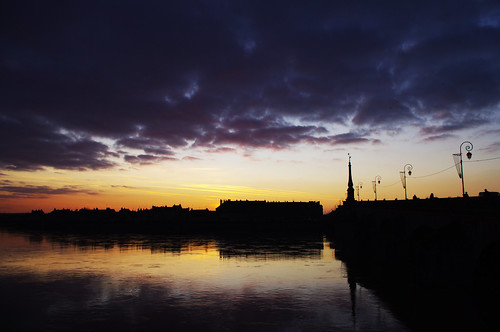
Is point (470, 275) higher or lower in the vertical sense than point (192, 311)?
higher

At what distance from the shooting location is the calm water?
23.1 meters

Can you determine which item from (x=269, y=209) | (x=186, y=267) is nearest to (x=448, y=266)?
(x=186, y=267)

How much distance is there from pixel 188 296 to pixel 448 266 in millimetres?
20369

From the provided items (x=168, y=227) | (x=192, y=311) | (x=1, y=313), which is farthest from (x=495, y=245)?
(x=168, y=227)

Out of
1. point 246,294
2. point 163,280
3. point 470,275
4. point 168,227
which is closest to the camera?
point 470,275

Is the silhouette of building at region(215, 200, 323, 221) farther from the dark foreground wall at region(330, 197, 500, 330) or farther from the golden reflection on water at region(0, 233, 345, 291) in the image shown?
the dark foreground wall at region(330, 197, 500, 330)

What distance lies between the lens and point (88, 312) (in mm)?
25500

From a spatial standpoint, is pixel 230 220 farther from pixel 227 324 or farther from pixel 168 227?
pixel 227 324

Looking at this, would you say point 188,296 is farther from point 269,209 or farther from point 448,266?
point 269,209

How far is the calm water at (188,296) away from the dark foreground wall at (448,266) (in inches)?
127

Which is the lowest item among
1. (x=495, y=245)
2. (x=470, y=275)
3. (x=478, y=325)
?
(x=478, y=325)

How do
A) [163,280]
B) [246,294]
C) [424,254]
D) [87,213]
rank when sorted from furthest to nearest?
[87,213] < [163,280] < [424,254] < [246,294]

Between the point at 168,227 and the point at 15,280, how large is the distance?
96.5 m

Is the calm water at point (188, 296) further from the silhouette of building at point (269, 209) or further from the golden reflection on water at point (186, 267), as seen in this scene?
the silhouette of building at point (269, 209)
